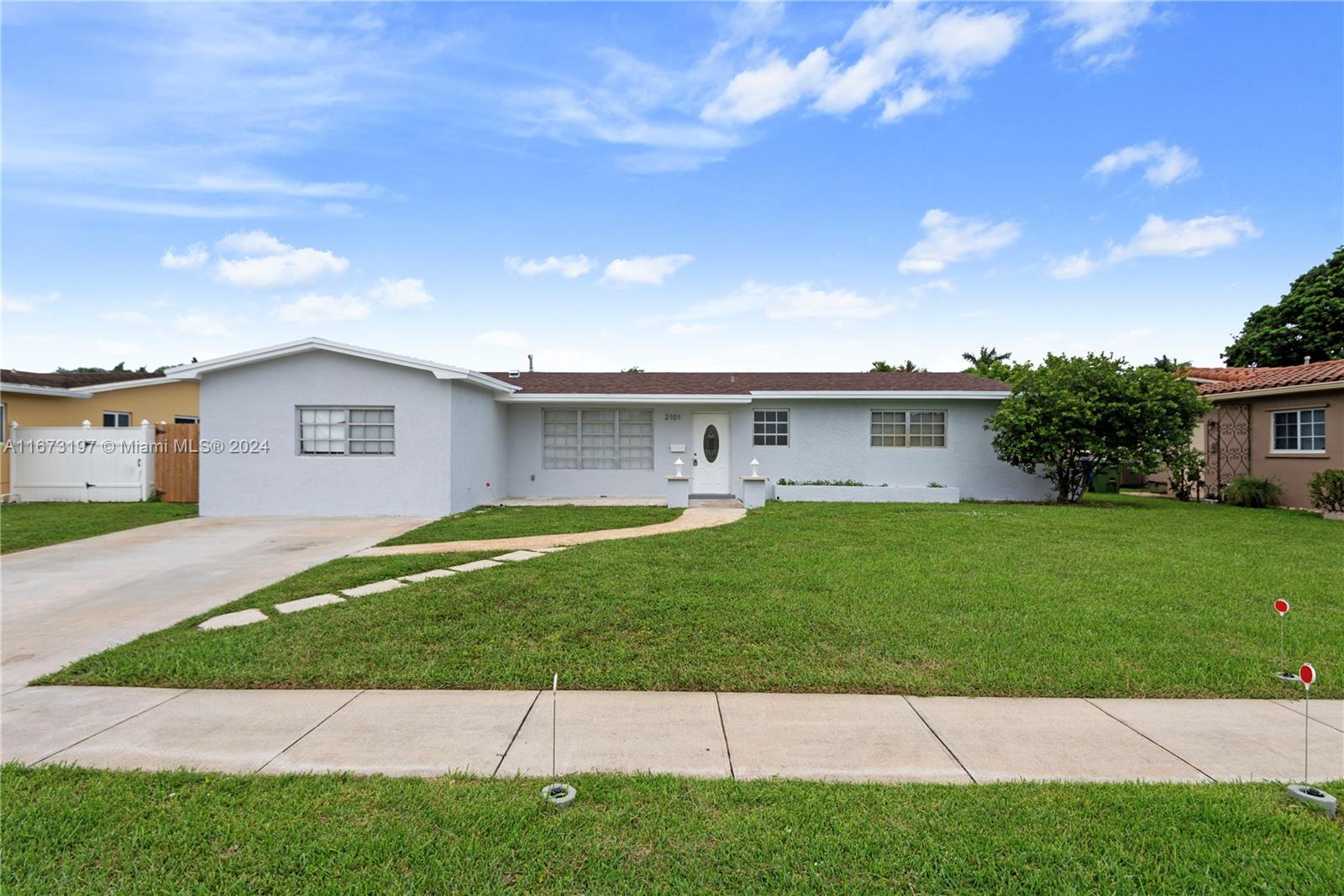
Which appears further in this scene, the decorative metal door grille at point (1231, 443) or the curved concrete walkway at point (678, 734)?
the decorative metal door grille at point (1231, 443)

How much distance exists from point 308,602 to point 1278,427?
71.4 ft

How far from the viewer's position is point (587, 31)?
11.9 meters

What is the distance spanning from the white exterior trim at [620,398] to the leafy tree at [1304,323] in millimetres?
28332

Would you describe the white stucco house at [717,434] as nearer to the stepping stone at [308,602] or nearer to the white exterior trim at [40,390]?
the stepping stone at [308,602]

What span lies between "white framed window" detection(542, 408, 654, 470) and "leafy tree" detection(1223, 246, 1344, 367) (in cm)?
3011

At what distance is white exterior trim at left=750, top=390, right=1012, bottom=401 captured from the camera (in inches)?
636

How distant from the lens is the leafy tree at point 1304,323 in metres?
26.8

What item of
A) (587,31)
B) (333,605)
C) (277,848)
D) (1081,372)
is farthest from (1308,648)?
(587,31)

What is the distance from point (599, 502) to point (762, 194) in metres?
9.77

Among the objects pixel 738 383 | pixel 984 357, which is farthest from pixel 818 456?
pixel 984 357

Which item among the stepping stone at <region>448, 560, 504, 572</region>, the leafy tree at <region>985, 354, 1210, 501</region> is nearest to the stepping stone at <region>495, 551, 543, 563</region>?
the stepping stone at <region>448, 560, 504, 572</region>

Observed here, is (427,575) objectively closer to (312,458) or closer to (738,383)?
(312,458)

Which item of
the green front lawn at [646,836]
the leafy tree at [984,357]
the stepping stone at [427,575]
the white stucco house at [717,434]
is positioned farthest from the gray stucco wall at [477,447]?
the leafy tree at [984,357]

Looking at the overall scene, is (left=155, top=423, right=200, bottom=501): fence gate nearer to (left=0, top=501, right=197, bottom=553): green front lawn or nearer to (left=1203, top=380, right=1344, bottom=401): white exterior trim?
(left=0, top=501, right=197, bottom=553): green front lawn
